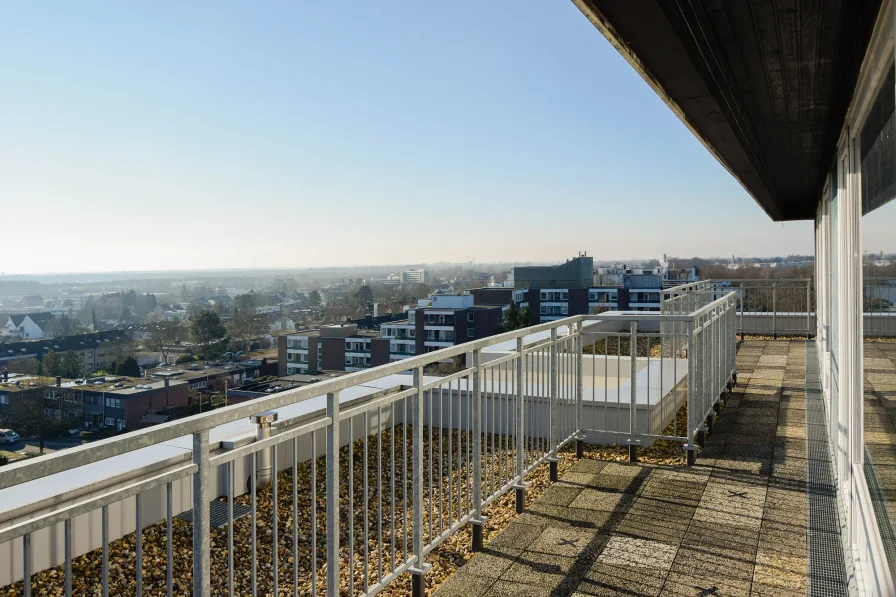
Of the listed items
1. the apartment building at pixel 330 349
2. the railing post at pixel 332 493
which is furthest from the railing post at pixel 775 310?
the apartment building at pixel 330 349

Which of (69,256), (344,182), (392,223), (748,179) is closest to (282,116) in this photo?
(344,182)

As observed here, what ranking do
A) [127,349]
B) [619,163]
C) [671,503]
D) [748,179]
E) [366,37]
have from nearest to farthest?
[671,503] < [748,179] < [127,349] < [366,37] < [619,163]

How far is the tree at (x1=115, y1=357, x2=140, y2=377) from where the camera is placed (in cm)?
3068

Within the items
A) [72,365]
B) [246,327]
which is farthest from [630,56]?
[246,327]

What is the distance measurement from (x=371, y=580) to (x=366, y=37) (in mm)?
48251

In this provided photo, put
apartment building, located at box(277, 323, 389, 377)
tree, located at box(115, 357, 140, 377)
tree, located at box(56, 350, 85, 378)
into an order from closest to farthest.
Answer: tree, located at box(56, 350, 85, 378), tree, located at box(115, 357, 140, 377), apartment building, located at box(277, 323, 389, 377)

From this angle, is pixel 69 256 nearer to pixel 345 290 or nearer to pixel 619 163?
pixel 345 290

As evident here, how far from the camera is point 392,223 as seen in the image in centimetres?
8375

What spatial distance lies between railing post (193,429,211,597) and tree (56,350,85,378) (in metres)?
31.6

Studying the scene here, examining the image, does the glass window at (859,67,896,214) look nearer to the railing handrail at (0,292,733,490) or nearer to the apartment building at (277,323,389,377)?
the railing handrail at (0,292,733,490)

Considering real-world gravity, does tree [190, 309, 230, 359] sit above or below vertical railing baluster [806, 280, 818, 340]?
below

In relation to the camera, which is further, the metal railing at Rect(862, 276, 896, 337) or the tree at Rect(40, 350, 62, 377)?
the tree at Rect(40, 350, 62, 377)

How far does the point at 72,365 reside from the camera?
98.8 feet

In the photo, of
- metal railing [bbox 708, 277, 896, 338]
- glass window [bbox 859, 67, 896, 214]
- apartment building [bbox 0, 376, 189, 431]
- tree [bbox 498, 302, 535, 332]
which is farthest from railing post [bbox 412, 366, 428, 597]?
tree [bbox 498, 302, 535, 332]
